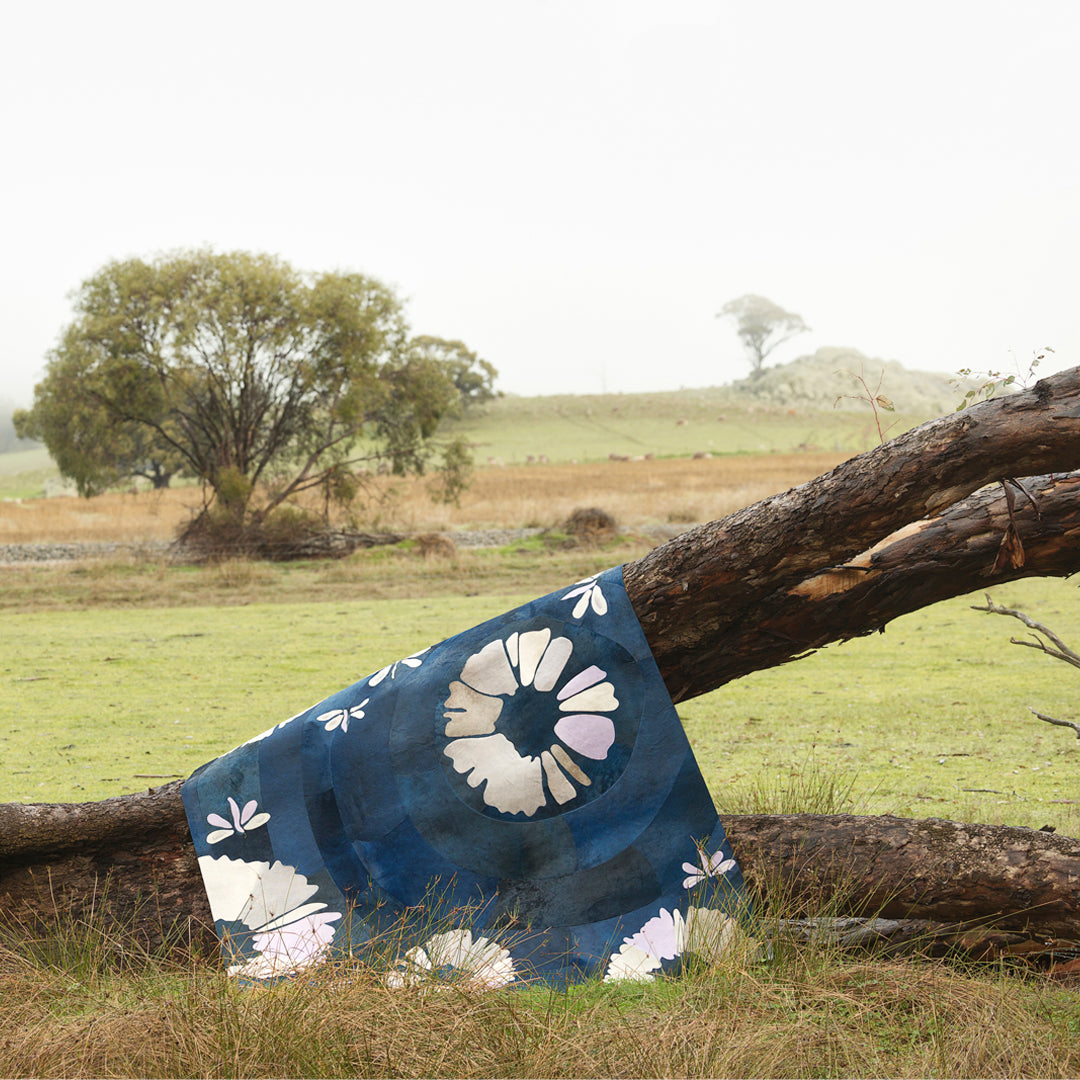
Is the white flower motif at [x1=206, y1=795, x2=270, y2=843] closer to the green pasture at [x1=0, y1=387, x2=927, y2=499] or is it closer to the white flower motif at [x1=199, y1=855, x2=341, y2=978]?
the white flower motif at [x1=199, y1=855, x2=341, y2=978]

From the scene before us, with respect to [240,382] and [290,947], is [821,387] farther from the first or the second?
[290,947]

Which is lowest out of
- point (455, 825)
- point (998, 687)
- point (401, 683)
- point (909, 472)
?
point (998, 687)

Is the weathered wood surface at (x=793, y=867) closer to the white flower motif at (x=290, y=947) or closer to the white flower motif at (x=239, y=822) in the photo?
the white flower motif at (x=239, y=822)

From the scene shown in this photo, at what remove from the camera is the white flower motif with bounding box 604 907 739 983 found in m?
3.04

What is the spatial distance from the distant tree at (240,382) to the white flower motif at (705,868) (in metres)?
22.0

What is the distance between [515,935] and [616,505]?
82.0 feet

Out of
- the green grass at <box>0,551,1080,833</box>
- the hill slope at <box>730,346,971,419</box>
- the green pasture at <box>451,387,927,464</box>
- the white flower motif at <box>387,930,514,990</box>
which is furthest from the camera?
the hill slope at <box>730,346,971,419</box>

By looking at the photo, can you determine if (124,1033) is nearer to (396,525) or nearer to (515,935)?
(515,935)

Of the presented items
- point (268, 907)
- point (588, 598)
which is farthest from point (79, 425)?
point (588, 598)

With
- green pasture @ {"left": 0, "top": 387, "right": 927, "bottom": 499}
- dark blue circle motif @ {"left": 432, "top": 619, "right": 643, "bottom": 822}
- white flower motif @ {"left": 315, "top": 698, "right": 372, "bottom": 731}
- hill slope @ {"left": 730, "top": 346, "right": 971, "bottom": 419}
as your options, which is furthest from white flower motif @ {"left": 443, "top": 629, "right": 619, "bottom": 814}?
hill slope @ {"left": 730, "top": 346, "right": 971, "bottom": 419}

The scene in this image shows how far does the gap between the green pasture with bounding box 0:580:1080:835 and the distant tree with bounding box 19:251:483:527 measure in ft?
33.9

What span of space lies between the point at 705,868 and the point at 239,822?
1.57 metres

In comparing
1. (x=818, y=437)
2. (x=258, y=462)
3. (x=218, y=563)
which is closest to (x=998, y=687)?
(x=218, y=563)

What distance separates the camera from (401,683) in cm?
351
